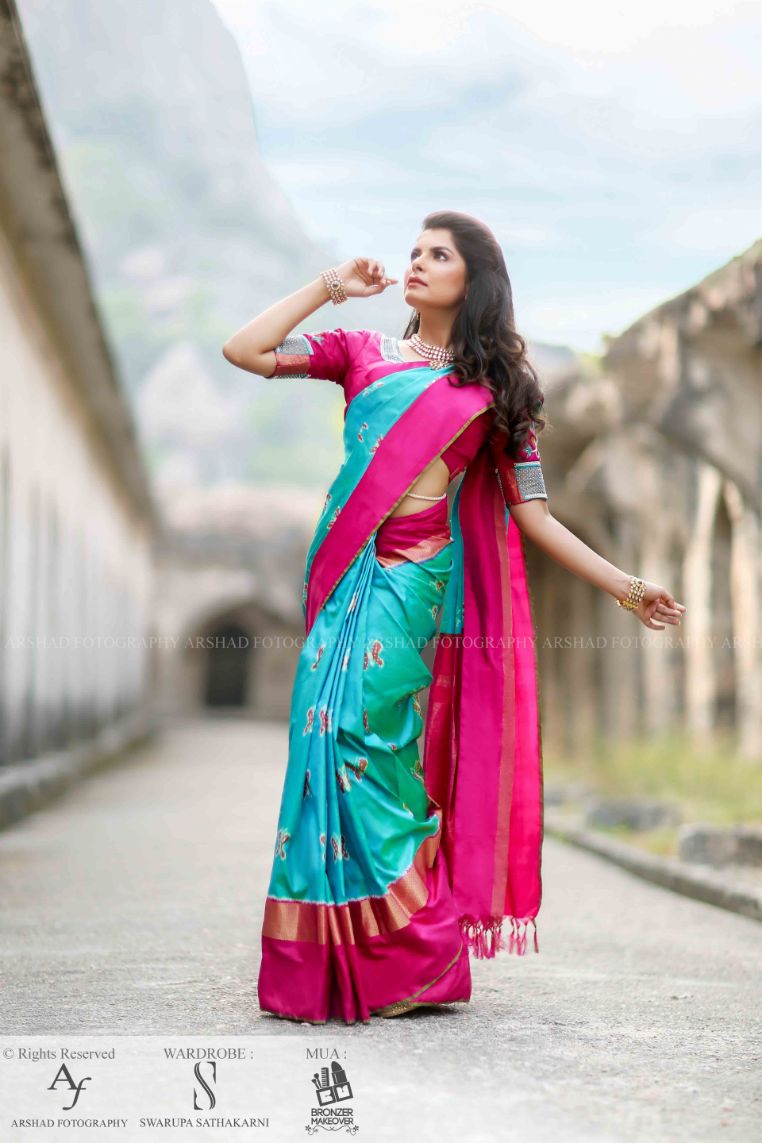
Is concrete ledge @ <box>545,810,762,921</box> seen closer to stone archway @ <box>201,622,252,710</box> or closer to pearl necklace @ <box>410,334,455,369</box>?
pearl necklace @ <box>410,334,455,369</box>

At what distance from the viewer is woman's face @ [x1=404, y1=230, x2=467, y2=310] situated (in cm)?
388

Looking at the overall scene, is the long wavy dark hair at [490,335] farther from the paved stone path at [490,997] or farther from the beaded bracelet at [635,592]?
the paved stone path at [490,997]

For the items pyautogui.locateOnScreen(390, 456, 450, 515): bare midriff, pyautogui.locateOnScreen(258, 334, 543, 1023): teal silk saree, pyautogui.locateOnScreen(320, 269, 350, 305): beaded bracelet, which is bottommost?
pyautogui.locateOnScreen(258, 334, 543, 1023): teal silk saree

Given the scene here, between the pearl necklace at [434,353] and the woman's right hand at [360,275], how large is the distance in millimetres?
181

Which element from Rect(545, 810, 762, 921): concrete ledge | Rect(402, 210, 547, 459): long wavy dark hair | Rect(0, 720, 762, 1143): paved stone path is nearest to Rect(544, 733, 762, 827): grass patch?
Rect(545, 810, 762, 921): concrete ledge

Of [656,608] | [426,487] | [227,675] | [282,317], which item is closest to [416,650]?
[426,487]

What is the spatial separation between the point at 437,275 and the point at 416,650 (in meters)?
1.00

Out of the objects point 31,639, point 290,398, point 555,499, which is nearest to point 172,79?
point 290,398

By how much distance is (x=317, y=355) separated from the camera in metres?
3.88

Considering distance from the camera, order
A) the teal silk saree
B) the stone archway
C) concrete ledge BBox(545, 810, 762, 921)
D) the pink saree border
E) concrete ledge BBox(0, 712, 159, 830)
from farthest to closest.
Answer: the stone archway
concrete ledge BBox(0, 712, 159, 830)
concrete ledge BBox(545, 810, 762, 921)
the pink saree border
the teal silk saree

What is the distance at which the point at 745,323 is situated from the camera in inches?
425

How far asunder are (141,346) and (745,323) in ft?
210

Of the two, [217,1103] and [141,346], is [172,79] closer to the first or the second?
[141,346]

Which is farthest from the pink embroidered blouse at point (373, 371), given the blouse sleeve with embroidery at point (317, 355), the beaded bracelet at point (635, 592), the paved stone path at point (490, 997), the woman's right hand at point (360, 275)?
the paved stone path at point (490, 997)
